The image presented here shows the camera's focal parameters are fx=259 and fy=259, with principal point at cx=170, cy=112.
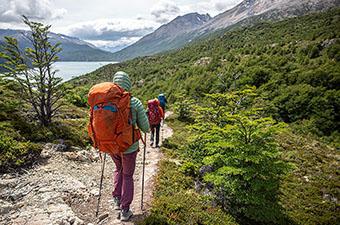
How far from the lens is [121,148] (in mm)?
4297

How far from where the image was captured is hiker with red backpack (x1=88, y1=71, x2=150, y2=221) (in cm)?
406

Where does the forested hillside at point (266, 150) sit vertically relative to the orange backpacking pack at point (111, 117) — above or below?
below

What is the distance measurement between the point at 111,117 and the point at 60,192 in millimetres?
2884

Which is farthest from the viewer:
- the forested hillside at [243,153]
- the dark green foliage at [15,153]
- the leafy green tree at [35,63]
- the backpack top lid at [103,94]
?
the leafy green tree at [35,63]

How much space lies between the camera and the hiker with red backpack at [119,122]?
4062 mm

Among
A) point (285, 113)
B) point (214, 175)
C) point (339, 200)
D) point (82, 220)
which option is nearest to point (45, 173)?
point (82, 220)

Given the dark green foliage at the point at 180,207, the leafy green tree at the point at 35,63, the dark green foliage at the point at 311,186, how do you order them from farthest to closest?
the leafy green tree at the point at 35,63
the dark green foliage at the point at 311,186
the dark green foliage at the point at 180,207

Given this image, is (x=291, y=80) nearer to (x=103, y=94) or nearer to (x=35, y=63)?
(x=35, y=63)

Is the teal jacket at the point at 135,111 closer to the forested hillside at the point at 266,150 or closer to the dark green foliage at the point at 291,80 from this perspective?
the forested hillside at the point at 266,150


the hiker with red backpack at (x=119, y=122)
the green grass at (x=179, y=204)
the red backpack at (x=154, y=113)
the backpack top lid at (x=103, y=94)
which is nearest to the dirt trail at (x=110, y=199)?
the green grass at (x=179, y=204)

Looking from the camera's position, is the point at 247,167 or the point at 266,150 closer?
the point at 247,167

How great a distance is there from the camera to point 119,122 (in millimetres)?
4160

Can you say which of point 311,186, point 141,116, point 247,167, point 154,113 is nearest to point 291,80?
point 311,186

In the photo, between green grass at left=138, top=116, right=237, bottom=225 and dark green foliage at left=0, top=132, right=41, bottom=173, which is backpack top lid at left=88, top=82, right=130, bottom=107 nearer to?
green grass at left=138, top=116, right=237, bottom=225
